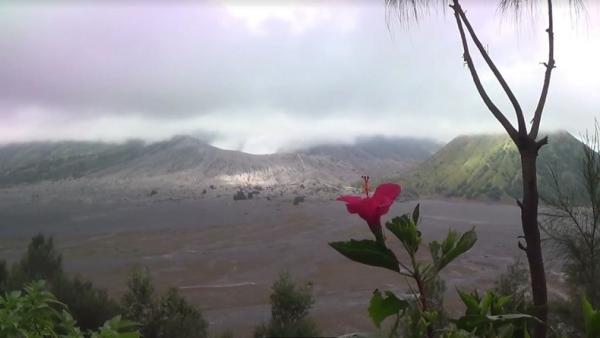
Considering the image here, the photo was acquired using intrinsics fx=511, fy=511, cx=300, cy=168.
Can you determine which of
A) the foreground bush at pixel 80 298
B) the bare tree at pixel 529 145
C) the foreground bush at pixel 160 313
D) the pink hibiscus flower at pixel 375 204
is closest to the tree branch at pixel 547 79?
the bare tree at pixel 529 145

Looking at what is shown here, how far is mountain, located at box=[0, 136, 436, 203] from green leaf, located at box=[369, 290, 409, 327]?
7307cm

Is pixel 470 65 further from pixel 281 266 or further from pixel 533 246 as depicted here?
pixel 281 266

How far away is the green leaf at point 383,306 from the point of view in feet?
3.73

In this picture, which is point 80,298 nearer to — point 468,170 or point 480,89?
point 480,89

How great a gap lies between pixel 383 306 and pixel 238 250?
114ft

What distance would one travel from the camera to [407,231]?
3.62ft

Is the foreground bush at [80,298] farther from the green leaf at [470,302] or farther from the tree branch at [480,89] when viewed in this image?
the green leaf at [470,302]

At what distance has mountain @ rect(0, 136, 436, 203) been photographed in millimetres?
83688

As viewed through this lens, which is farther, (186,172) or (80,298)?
(186,172)

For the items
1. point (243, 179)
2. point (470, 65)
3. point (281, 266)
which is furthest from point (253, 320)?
point (243, 179)

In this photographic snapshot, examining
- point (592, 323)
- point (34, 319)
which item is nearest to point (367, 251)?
point (592, 323)

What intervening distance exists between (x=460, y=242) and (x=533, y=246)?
27.5 inches

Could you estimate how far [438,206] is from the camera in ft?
214

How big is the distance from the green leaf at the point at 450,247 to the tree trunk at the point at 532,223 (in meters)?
0.62
